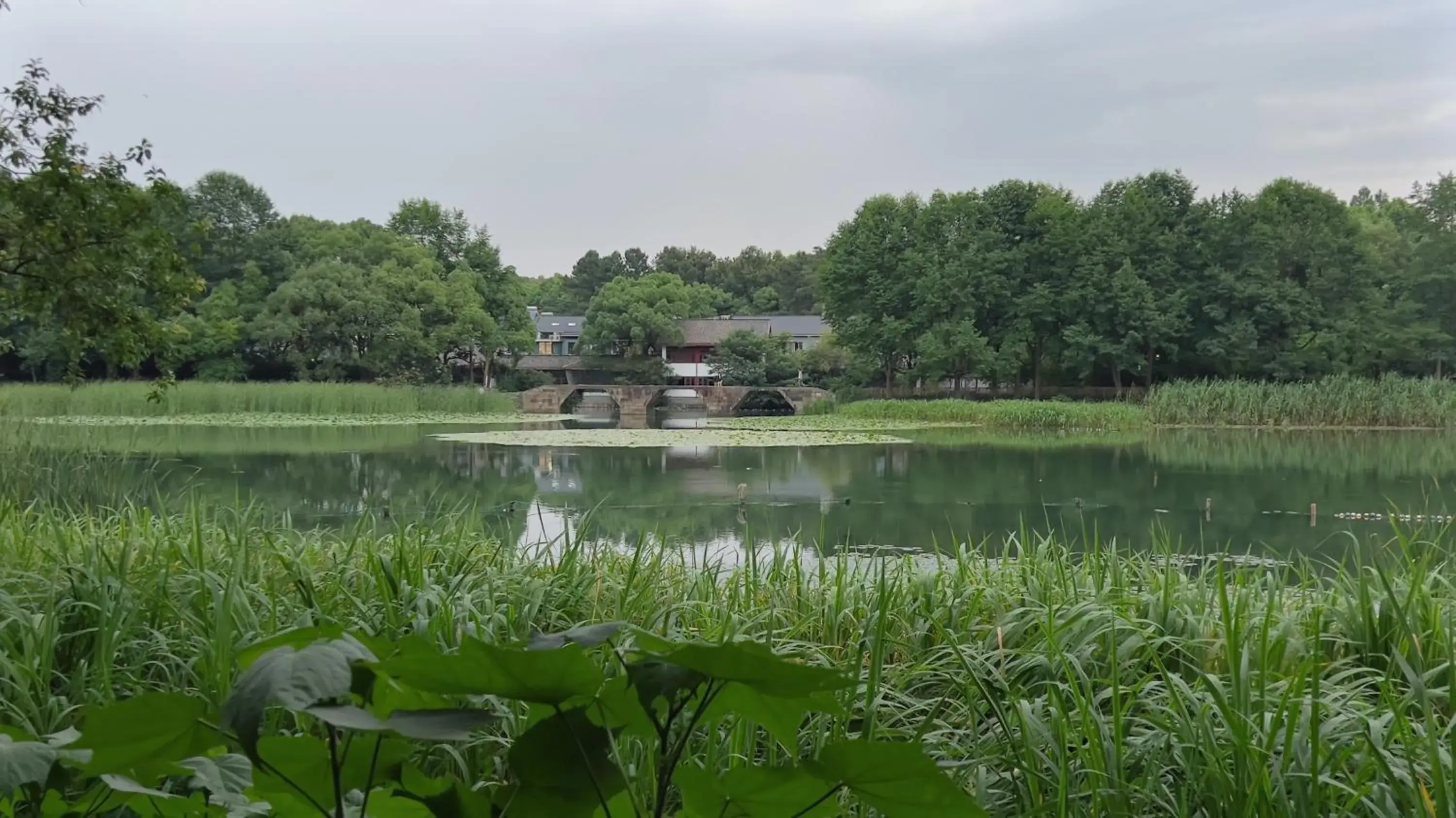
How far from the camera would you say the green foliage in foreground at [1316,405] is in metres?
19.2

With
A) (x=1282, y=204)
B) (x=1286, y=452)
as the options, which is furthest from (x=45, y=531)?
(x=1282, y=204)

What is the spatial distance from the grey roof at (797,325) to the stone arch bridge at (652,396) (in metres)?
11.5

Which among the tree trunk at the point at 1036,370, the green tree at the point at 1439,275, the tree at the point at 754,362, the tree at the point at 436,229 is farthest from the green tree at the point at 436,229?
the green tree at the point at 1439,275

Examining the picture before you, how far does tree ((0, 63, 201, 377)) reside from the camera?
3994 mm

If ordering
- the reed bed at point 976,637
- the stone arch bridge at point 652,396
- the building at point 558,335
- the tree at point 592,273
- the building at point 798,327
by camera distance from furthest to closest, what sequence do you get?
1. the tree at point 592,273
2. the building at point 558,335
3. the building at point 798,327
4. the stone arch bridge at point 652,396
5. the reed bed at point 976,637

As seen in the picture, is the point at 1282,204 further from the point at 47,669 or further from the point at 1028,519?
the point at 47,669

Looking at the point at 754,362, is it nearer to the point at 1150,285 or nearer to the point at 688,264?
the point at 1150,285

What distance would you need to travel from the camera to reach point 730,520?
24.8 feet

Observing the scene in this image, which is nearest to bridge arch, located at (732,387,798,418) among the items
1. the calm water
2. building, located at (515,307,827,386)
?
building, located at (515,307,827,386)

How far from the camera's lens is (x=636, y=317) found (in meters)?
34.1

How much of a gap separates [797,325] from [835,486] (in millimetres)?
35092

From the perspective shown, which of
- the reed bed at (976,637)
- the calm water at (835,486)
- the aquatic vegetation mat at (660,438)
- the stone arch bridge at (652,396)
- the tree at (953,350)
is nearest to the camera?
the reed bed at (976,637)

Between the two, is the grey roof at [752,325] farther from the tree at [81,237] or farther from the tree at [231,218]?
the tree at [81,237]

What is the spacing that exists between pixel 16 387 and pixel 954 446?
1847 cm
